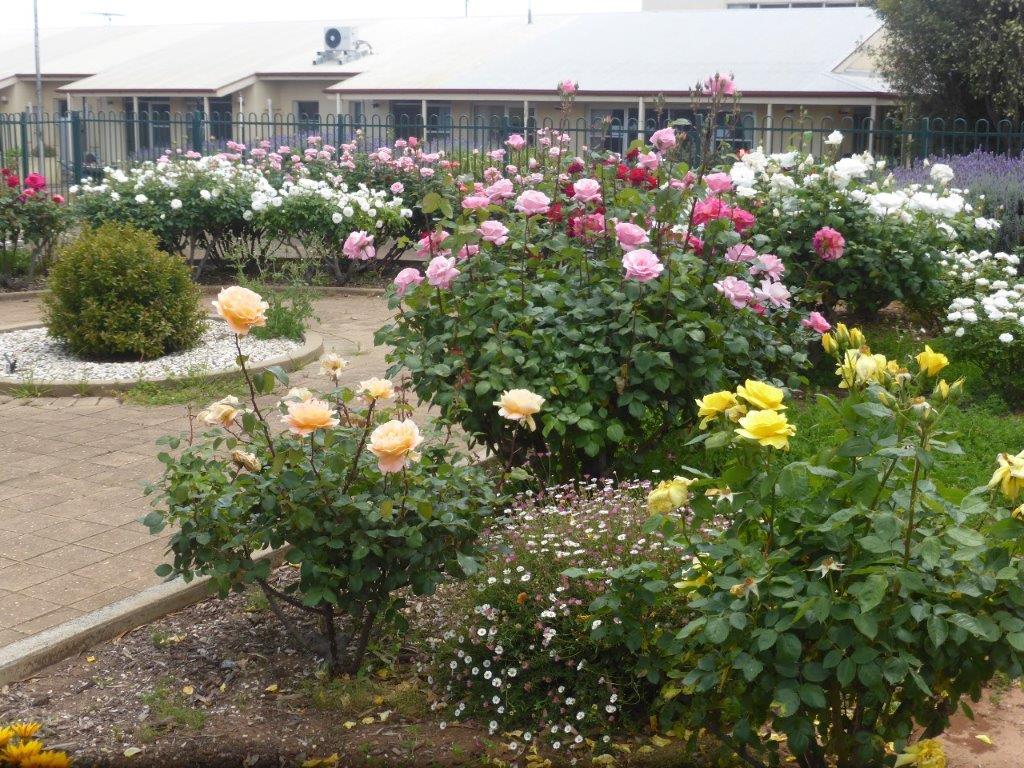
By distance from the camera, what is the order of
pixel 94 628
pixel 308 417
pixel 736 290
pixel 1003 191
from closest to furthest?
1. pixel 308 417
2. pixel 94 628
3. pixel 736 290
4. pixel 1003 191

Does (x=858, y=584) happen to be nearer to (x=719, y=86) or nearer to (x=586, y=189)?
(x=719, y=86)

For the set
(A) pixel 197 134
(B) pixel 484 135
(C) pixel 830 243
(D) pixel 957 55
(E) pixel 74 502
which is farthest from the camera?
(D) pixel 957 55

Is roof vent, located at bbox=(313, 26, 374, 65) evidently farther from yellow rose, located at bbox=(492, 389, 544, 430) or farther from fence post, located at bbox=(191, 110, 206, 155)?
yellow rose, located at bbox=(492, 389, 544, 430)

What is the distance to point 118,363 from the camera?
9.02 metres

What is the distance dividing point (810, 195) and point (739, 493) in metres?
5.57

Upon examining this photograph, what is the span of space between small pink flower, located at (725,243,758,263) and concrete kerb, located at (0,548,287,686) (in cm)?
238

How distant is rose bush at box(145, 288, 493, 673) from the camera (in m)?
3.56

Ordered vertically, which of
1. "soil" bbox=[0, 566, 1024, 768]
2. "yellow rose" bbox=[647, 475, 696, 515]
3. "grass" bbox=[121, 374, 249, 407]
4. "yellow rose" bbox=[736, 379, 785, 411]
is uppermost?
"yellow rose" bbox=[736, 379, 785, 411]

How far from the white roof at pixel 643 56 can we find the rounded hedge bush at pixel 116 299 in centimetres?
1602

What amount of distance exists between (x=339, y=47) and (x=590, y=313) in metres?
28.7

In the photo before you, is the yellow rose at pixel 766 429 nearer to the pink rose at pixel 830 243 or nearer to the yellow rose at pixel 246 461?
the yellow rose at pixel 246 461

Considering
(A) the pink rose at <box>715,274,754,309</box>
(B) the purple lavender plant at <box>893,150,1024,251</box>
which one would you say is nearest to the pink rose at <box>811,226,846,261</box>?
(A) the pink rose at <box>715,274,754,309</box>

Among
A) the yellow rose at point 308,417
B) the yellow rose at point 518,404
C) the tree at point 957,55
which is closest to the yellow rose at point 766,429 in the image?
the yellow rose at point 518,404

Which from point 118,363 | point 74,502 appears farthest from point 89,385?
point 74,502
